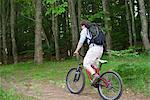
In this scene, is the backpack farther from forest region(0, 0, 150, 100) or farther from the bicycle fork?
forest region(0, 0, 150, 100)

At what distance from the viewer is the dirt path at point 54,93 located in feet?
32.3

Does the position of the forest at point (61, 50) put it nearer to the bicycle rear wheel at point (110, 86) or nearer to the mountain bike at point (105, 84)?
the mountain bike at point (105, 84)

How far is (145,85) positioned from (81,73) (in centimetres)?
202

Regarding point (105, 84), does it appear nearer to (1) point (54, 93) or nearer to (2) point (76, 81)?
(2) point (76, 81)

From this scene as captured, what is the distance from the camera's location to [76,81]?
1057 cm

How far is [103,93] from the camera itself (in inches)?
377

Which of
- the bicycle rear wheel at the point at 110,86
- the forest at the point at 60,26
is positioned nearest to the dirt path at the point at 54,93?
the bicycle rear wheel at the point at 110,86

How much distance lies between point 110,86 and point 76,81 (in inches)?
62.7

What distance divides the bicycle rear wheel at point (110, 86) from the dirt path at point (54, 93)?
1.03 feet

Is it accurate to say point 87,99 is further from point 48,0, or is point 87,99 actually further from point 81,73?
point 48,0

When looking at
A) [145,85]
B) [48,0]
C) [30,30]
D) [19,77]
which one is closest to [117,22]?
[30,30]

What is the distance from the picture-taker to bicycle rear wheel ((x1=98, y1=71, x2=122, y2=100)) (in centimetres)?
907

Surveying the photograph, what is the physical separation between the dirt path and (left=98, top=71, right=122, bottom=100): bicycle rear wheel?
0.31 metres

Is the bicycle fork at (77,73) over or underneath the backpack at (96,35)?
underneath
